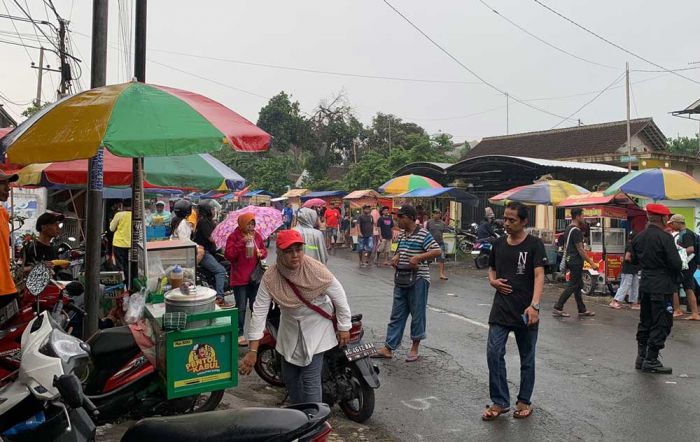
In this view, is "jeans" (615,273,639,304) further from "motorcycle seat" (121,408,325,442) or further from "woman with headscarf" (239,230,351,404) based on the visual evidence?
"motorcycle seat" (121,408,325,442)

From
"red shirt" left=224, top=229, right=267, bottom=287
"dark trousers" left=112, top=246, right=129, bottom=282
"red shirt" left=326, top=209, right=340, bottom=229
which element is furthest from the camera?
"red shirt" left=326, top=209, right=340, bottom=229

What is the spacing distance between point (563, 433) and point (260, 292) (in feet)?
9.07

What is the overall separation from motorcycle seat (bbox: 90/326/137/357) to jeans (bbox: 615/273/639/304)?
9286mm

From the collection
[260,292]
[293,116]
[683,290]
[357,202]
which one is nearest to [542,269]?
[260,292]

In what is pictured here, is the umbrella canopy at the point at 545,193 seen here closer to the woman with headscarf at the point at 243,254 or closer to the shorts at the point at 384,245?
the shorts at the point at 384,245

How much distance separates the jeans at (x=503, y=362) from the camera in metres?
4.99

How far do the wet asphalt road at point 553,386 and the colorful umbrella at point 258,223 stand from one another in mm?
2088

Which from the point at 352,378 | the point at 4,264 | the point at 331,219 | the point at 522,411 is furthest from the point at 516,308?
the point at 331,219

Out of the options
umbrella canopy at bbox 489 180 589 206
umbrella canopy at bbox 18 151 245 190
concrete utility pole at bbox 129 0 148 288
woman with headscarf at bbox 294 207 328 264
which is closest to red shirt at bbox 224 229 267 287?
woman with headscarf at bbox 294 207 328 264

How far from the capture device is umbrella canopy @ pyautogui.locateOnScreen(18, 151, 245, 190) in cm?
739

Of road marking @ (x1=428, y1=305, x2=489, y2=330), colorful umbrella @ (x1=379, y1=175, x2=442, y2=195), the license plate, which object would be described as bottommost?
road marking @ (x1=428, y1=305, x2=489, y2=330)

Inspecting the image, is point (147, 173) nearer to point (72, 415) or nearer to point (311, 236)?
point (311, 236)

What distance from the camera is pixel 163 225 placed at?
10477 mm

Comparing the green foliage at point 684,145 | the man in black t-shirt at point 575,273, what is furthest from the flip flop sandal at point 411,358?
the green foliage at point 684,145
